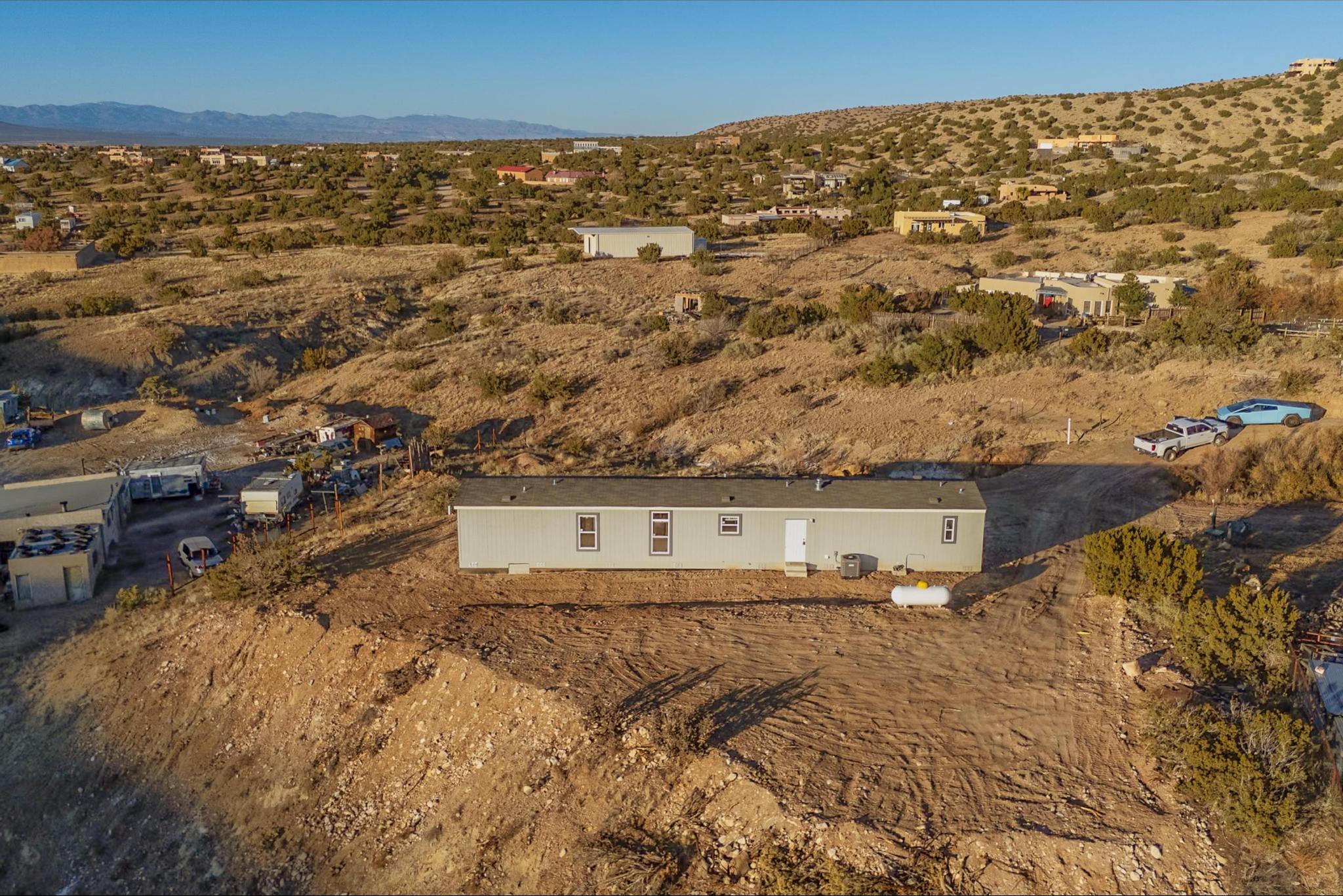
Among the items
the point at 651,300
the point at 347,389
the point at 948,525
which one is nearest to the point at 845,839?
the point at 948,525

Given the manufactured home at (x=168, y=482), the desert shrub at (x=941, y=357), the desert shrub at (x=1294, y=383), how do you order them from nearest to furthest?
the manufactured home at (x=168, y=482), the desert shrub at (x=1294, y=383), the desert shrub at (x=941, y=357)

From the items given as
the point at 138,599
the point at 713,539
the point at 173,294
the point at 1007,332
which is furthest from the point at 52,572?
the point at 1007,332

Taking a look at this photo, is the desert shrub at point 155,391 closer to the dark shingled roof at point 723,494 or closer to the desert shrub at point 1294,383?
the dark shingled roof at point 723,494

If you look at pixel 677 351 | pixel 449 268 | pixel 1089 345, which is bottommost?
pixel 677 351

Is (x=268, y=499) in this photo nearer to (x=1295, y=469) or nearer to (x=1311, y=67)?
(x=1295, y=469)

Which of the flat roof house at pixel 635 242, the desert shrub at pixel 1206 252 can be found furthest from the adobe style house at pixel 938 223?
the flat roof house at pixel 635 242

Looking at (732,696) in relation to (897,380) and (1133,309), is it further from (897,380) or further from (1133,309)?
(1133,309)
